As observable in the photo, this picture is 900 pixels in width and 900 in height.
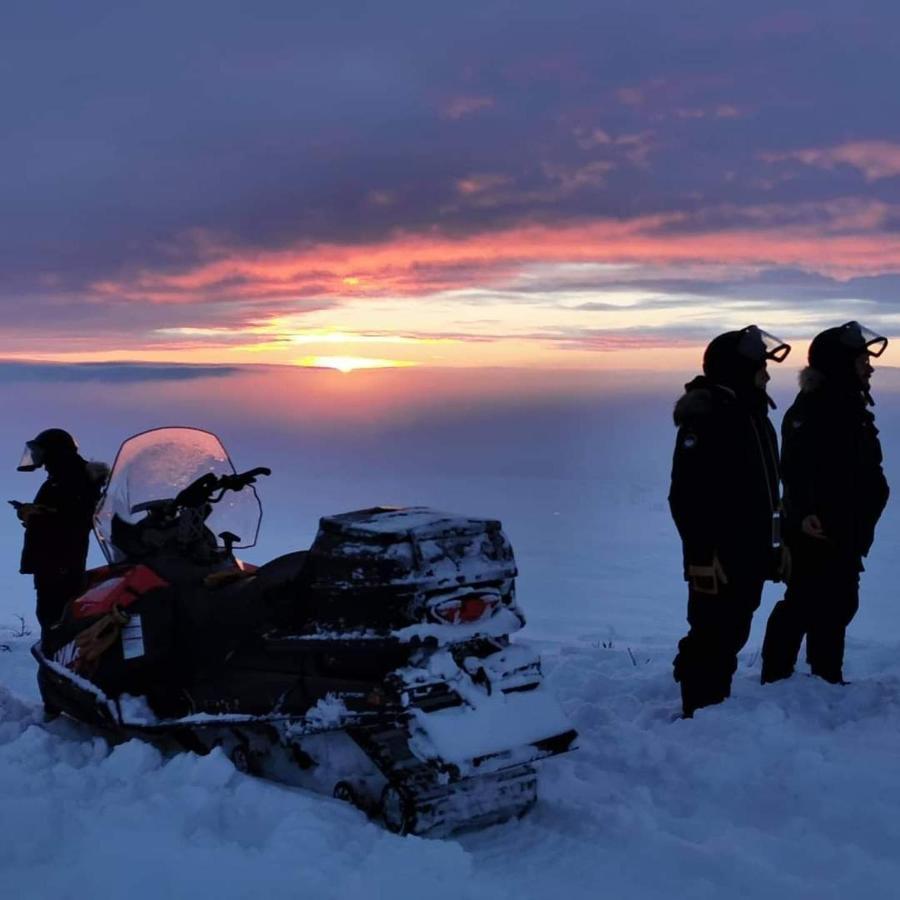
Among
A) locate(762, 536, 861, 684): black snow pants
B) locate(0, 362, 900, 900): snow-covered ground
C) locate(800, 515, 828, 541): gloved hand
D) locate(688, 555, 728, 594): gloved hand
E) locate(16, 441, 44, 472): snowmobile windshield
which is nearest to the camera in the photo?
locate(0, 362, 900, 900): snow-covered ground

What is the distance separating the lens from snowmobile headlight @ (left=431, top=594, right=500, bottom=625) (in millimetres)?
3369

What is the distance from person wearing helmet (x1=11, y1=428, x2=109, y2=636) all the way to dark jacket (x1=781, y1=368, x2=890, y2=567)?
4330 millimetres

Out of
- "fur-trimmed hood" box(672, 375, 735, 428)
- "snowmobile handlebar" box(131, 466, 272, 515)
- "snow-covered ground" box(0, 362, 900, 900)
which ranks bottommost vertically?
"snow-covered ground" box(0, 362, 900, 900)

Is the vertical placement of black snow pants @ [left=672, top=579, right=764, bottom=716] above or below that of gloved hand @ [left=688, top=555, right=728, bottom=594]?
below

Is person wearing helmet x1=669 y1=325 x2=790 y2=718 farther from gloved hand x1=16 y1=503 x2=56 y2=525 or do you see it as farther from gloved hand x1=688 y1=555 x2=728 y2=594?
gloved hand x1=16 y1=503 x2=56 y2=525

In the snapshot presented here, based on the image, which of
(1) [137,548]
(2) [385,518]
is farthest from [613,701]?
(1) [137,548]

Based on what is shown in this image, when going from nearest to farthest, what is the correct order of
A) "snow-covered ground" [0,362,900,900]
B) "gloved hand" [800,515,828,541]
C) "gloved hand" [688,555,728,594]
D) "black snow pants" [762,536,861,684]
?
A: "snow-covered ground" [0,362,900,900], "gloved hand" [688,555,728,594], "gloved hand" [800,515,828,541], "black snow pants" [762,536,861,684]

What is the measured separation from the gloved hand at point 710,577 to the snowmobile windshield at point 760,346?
3.36 ft

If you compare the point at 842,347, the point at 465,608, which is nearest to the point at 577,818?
the point at 465,608

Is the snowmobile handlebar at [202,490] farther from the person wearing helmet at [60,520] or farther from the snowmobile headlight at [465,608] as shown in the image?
the person wearing helmet at [60,520]

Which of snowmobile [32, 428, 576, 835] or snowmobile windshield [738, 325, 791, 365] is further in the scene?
snowmobile windshield [738, 325, 791, 365]

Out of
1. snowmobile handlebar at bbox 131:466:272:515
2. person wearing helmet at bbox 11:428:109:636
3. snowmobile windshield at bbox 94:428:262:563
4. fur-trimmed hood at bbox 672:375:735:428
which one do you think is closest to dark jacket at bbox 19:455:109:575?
person wearing helmet at bbox 11:428:109:636

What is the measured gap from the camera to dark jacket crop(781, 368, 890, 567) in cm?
525

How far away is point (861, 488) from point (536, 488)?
120 ft
